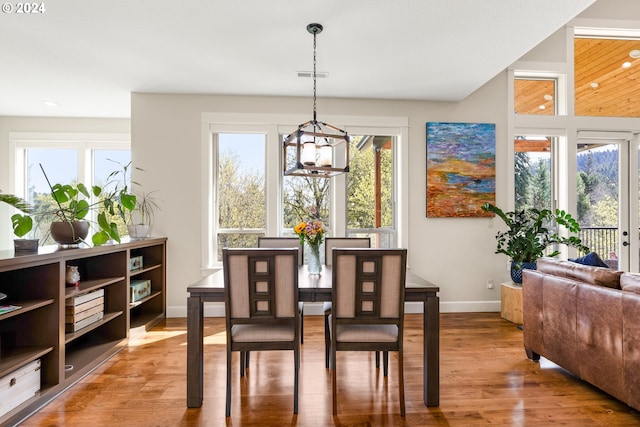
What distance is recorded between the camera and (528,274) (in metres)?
2.79

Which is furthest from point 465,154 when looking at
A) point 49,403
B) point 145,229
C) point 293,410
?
point 49,403

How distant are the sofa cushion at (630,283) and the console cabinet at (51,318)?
348cm

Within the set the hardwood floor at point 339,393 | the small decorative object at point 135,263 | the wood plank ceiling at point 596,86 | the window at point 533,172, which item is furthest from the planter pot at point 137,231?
the wood plank ceiling at point 596,86

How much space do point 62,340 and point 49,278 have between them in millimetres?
432

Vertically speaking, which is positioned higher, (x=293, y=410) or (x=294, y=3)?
(x=294, y=3)

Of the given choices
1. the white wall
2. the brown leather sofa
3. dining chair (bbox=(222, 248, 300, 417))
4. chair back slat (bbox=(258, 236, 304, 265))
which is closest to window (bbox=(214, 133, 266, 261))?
the white wall

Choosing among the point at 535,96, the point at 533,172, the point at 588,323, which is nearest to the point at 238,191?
the point at 588,323

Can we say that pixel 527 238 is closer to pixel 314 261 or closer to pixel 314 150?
pixel 314 261

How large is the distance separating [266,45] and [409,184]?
7.72 feet

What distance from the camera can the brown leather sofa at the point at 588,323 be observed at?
192 centimetres

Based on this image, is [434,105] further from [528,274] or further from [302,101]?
[528,274]

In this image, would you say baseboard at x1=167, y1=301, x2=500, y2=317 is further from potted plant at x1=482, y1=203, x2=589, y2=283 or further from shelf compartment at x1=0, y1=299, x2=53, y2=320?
shelf compartment at x1=0, y1=299, x2=53, y2=320

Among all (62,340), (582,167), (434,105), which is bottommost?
(62,340)

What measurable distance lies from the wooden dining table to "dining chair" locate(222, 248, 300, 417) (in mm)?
139
